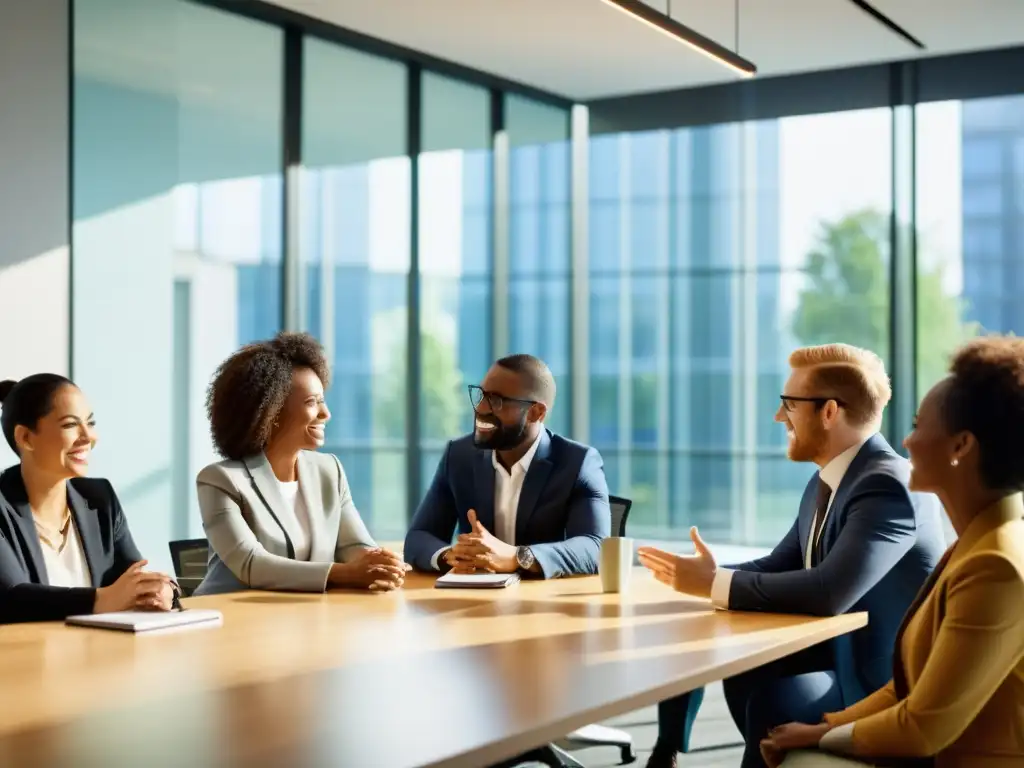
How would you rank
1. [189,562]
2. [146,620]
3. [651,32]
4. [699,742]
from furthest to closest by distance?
[651,32], [699,742], [189,562], [146,620]

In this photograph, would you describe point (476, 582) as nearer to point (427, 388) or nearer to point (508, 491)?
point (508, 491)

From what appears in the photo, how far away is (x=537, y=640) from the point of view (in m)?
2.73

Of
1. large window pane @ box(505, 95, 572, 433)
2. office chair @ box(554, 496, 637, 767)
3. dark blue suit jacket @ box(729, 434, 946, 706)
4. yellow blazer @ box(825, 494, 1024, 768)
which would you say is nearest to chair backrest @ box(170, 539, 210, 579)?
office chair @ box(554, 496, 637, 767)

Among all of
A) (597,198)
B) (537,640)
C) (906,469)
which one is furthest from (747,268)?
(537,640)

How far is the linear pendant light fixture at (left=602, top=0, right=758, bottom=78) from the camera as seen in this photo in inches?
196

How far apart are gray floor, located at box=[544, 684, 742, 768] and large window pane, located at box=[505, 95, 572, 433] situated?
151 inches

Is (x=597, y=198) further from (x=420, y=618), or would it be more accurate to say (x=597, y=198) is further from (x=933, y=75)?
(x=420, y=618)

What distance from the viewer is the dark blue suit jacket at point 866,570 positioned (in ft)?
10.0

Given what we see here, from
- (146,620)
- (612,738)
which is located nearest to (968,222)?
(612,738)

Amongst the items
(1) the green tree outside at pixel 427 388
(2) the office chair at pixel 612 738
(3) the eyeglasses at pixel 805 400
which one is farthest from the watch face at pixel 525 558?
(1) the green tree outside at pixel 427 388

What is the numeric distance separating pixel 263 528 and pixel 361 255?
4119 mm

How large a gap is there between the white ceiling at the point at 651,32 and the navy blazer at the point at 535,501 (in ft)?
11.3

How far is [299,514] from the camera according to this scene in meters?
3.77

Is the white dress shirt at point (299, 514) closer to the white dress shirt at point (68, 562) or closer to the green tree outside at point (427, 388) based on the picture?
the white dress shirt at point (68, 562)
